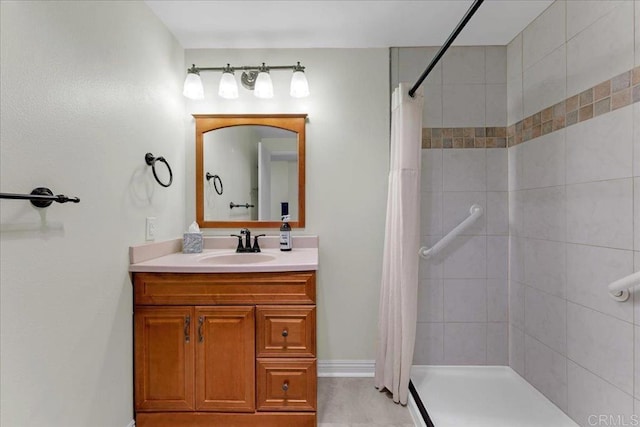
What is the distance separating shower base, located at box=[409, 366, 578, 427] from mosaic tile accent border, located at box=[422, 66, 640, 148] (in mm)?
1541

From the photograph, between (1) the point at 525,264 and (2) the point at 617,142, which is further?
(1) the point at 525,264

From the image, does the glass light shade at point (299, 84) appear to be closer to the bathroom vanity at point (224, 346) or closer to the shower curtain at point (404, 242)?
the shower curtain at point (404, 242)

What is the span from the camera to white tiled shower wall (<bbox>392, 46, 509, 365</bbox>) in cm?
204

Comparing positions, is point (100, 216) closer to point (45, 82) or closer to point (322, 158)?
point (45, 82)

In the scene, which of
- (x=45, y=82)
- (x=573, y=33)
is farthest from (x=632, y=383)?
(x=45, y=82)

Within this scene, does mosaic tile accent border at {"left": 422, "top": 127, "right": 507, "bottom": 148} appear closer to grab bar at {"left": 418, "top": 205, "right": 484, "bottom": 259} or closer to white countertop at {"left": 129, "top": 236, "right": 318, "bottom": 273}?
grab bar at {"left": 418, "top": 205, "right": 484, "bottom": 259}

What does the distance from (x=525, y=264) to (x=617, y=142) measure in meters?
0.87

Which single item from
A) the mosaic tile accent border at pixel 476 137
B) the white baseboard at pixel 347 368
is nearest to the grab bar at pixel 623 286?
the mosaic tile accent border at pixel 476 137

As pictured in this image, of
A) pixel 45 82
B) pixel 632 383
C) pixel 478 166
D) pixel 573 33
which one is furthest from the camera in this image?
pixel 478 166

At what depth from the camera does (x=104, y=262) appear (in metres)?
1.27

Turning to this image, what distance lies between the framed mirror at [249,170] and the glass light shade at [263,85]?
0.15 meters

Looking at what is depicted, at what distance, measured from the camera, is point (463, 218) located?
204 cm

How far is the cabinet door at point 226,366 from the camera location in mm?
1422

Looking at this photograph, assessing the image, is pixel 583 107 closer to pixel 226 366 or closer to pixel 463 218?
pixel 463 218
